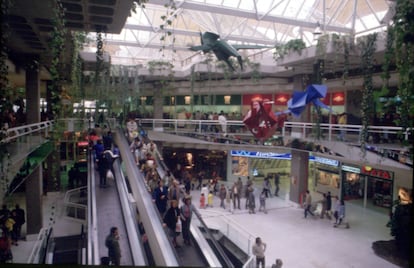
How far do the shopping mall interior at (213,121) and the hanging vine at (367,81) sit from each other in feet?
0.10

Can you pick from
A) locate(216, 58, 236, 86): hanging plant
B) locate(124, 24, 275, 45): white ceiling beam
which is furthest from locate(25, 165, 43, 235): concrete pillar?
locate(216, 58, 236, 86): hanging plant

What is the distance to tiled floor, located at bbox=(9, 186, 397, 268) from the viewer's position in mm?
6203

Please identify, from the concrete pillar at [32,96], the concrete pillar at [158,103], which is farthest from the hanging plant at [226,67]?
the concrete pillar at [32,96]

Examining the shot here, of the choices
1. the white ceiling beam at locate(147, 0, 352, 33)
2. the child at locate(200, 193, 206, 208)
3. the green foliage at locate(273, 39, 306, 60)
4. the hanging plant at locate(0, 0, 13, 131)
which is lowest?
the child at locate(200, 193, 206, 208)

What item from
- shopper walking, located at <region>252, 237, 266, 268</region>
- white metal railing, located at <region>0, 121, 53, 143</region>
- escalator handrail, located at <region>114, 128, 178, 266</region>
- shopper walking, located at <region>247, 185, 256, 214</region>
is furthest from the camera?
shopper walking, located at <region>247, 185, 256, 214</region>

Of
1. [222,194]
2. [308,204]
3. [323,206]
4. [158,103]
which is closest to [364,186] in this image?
[323,206]

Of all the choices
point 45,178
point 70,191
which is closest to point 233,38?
point 70,191

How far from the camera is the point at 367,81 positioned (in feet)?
15.7

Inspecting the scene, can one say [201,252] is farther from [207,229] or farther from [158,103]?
[158,103]

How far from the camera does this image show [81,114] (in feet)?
25.5

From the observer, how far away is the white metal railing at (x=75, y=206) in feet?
28.8

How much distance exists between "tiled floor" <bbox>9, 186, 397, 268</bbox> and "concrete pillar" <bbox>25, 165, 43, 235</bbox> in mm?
586

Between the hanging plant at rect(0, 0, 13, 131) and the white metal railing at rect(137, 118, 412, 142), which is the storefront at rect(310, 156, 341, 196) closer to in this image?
the white metal railing at rect(137, 118, 412, 142)

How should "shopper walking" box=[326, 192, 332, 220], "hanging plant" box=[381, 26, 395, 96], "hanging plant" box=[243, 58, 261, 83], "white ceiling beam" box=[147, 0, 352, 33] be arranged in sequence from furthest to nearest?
"shopper walking" box=[326, 192, 332, 220], "hanging plant" box=[243, 58, 261, 83], "white ceiling beam" box=[147, 0, 352, 33], "hanging plant" box=[381, 26, 395, 96]
